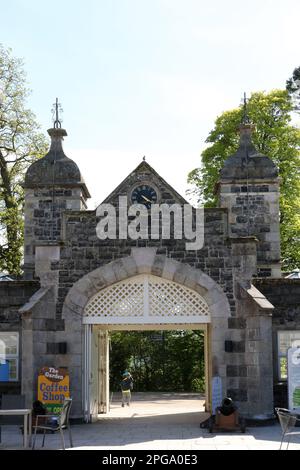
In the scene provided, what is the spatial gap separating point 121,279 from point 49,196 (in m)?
6.64

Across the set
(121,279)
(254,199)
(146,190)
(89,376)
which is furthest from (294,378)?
(254,199)

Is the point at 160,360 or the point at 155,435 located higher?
the point at 160,360

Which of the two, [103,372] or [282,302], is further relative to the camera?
[103,372]

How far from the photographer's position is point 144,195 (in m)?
17.4

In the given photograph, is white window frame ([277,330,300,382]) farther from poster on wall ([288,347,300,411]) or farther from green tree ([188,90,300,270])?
green tree ([188,90,300,270])

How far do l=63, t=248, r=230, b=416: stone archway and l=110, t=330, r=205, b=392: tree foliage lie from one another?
50.5 feet

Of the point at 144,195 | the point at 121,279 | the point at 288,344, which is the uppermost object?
the point at 144,195

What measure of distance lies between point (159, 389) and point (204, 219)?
53.7ft

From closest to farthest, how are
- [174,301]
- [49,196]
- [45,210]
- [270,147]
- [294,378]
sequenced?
[294,378], [174,301], [45,210], [49,196], [270,147]

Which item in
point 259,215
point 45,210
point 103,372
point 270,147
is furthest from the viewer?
point 270,147

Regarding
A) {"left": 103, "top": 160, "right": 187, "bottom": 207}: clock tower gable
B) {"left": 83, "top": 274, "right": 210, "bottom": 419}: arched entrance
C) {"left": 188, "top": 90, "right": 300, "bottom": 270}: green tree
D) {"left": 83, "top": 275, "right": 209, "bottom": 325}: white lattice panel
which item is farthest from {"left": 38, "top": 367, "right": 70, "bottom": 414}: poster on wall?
{"left": 188, "top": 90, "right": 300, "bottom": 270}: green tree

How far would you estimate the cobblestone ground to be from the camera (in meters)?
12.8

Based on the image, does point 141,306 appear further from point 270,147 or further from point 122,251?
point 270,147

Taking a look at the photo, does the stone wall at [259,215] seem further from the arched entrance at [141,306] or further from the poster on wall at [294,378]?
the poster on wall at [294,378]
